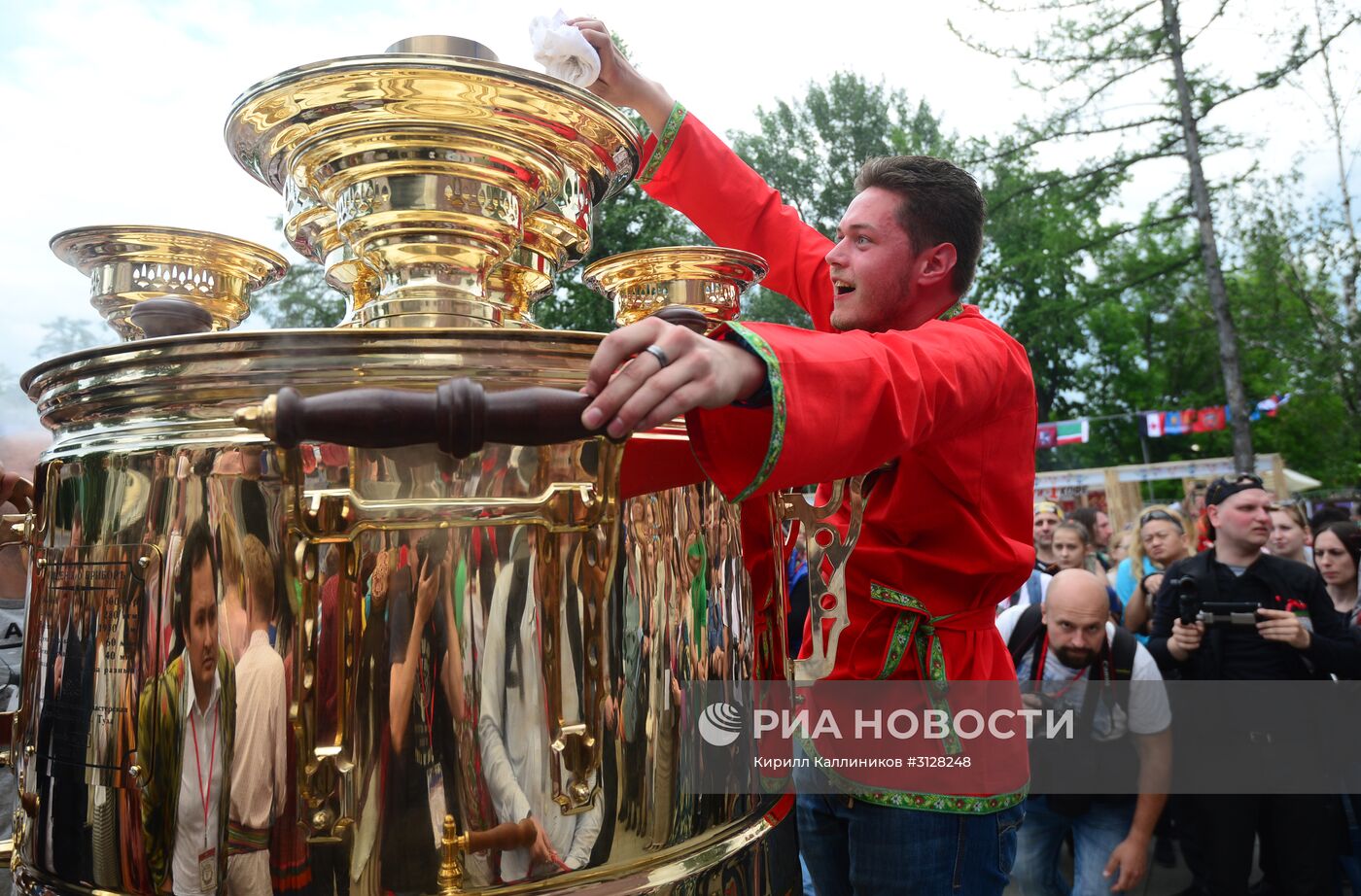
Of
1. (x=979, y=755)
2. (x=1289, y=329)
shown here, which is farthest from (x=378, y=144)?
(x=1289, y=329)

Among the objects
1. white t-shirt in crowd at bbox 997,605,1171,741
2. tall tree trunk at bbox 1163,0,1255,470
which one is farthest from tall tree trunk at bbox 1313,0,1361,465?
white t-shirt in crowd at bbox 997,605,1171,741

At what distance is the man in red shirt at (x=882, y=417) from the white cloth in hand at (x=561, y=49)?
0.36 feet

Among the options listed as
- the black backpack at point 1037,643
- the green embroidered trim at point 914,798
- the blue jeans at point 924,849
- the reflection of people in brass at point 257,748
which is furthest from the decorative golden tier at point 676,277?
the black backpack at point 1037,643

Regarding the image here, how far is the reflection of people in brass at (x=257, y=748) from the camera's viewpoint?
99 centimetres

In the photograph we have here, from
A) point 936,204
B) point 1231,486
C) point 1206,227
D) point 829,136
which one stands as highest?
point 829,136

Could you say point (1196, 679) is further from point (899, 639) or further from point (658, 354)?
point (658, 354)

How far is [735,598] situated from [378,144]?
2.59 feet

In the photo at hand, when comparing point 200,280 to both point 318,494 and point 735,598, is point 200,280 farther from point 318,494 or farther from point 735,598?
point 735,598

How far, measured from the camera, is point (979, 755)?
5.48ft

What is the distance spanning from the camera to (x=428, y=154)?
1262mm

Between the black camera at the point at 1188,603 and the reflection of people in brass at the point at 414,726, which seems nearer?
the reflection of people in brass at the point at 414,726

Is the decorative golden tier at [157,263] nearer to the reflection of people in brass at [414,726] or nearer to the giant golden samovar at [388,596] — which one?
the giant golden samovar at [388,596]

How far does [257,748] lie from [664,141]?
154cm

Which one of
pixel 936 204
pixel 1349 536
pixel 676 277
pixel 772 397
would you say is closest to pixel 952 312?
pixel 936 204
